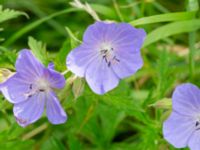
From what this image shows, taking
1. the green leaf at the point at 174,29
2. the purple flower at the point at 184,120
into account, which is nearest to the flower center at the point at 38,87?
the purple flower at the point at 184,120

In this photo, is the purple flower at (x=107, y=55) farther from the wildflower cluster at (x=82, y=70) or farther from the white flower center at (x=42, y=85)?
the white flower center at (x=42, y=85)

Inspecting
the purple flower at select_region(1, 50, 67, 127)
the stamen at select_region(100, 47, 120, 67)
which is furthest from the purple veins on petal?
the stamen at select_region(100, 47, 120, 67)

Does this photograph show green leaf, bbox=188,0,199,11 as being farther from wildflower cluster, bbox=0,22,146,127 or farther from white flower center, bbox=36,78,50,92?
white flower center, bbox=36,78,50,92

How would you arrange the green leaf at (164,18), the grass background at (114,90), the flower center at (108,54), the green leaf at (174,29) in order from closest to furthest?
the flower center at (108,54) → the grass background at (114,90) → the green leaf at (164,18) → the green leaf at (174,29)

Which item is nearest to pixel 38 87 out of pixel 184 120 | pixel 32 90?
pixel 32 90

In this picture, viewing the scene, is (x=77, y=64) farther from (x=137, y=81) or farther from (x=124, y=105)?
(x=137, y=81)

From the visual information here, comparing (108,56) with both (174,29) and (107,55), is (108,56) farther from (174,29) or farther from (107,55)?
(174,29)
